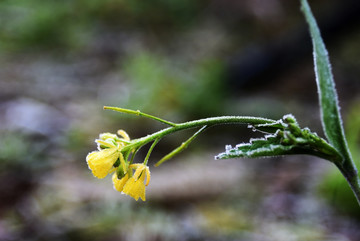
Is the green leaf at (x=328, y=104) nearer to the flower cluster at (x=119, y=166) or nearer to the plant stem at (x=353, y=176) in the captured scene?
the plant stem at (x=353, y=176)

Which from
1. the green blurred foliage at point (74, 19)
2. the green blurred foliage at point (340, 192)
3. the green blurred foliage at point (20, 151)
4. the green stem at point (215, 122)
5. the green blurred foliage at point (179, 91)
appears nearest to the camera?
the green stem at point (215, 122)

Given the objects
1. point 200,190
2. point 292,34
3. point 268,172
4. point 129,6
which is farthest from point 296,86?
point 129,6

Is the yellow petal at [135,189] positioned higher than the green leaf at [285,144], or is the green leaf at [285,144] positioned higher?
the green leaf at [285,144]

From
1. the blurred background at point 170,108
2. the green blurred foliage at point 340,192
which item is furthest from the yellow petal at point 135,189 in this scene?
the green blurred foliage at point 340,192

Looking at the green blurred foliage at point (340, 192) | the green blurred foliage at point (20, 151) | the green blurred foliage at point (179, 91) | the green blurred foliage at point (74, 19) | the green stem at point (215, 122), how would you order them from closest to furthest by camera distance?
the green stem at point (215, 122), the green blurred foliage at point (340, 192), the green blurred foliage at point (20, 151), the green blurred foliage at point (179, 91), the green blurred foliage at point (74, 19)

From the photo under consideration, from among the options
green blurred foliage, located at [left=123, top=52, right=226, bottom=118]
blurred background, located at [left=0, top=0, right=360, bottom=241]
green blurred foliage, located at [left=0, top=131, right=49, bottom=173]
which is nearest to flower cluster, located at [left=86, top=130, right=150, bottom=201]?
blurred background, located at [left=0, top=0, right=360, bottom=241]

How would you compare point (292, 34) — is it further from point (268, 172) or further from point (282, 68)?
point (268, 172)
